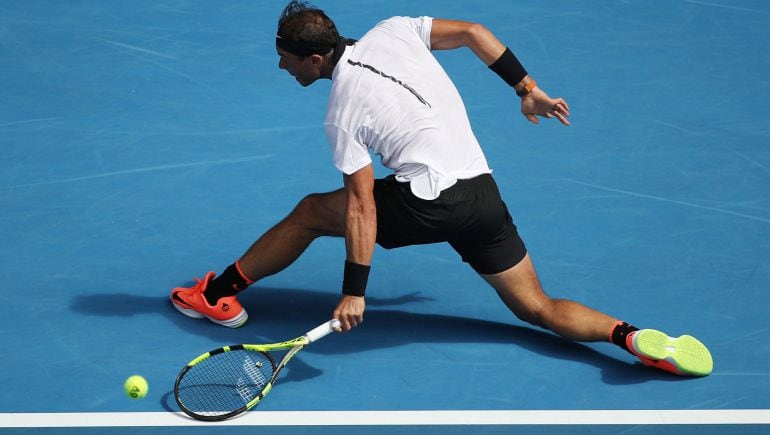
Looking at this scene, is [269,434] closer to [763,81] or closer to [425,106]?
[425,106]

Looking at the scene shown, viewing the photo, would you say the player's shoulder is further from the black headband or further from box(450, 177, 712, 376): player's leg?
box(450, 177, 712, 376): player's leg

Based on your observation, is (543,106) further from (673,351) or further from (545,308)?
(673,351)

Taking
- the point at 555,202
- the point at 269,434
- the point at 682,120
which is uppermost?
the point at 682,120

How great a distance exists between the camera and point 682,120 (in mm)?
8367

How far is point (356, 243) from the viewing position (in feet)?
18.2

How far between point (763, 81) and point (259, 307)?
4507 millimetres

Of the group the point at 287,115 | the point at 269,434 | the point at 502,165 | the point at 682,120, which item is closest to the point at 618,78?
the point at 682,120

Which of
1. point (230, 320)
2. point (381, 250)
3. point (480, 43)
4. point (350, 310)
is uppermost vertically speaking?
point (480, 43)

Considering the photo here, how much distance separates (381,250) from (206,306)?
1283 mm

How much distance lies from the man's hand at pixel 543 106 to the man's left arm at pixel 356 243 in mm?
1093

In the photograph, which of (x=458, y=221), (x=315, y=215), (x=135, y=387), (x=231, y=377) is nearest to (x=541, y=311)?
(x=458, y=221)

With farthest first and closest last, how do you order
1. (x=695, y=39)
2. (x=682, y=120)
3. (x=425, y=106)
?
1. (x=695, y=39)
2. (x=682, y=120)
3. (x=425, y=106)

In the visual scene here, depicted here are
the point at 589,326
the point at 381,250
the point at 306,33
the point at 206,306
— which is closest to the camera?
the point at 306,33

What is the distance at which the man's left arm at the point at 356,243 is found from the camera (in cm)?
554
